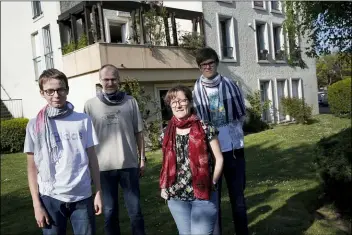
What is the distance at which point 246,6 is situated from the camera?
2012 cm

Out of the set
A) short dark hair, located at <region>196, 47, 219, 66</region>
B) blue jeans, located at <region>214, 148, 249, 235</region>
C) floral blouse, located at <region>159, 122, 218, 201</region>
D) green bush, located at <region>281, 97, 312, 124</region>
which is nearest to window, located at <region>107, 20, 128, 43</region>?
green bush, located at <region>281, 97, 312, 124</region>

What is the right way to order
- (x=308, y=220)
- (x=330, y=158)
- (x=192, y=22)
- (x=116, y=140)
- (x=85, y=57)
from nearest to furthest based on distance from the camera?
(x=116, y=140) → (x=308, y=220) → (x=330, y=158) → (x=85, y=57) → (x=192, y=22)

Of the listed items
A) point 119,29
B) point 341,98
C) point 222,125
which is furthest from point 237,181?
point 341,98

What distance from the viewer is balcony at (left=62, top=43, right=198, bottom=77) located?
1341cm

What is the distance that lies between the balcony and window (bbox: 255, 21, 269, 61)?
243 inches

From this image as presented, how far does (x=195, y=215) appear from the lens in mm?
2949

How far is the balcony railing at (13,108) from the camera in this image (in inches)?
771

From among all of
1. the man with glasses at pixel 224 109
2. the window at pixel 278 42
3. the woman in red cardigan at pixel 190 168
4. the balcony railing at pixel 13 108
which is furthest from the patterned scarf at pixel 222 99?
the window at pixel 278 42

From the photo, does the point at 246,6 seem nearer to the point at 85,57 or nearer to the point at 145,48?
the point at 145,48

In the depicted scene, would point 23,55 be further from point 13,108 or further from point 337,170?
point 337,170

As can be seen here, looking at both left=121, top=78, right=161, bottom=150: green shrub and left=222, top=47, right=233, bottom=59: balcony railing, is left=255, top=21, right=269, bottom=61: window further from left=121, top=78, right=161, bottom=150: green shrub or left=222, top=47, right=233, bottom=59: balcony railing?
left=121, top=78, right=161, bottom=150: green shrub

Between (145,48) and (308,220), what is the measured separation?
1082 centimetres

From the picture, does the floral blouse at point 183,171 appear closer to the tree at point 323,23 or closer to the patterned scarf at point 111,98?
the patterned scarf at point 111,98

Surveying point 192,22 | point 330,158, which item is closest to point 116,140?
point 330,158
